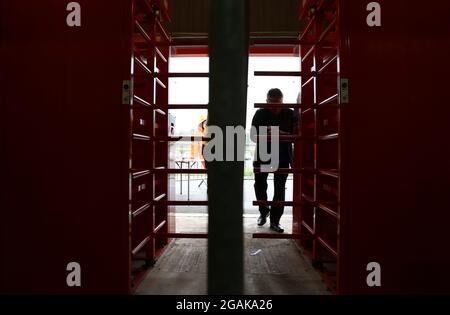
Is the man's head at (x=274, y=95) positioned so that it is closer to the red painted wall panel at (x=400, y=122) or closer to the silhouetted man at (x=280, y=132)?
the silhouetted man at (x=280, y=132)

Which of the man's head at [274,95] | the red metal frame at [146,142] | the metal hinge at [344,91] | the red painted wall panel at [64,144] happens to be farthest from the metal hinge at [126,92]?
the man's head at [274,95]

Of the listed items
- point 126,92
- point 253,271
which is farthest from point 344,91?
point 253,271

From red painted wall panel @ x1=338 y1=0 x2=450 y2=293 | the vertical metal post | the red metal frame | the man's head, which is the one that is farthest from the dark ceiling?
the vertical metal post

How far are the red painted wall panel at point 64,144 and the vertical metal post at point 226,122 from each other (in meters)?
1.24

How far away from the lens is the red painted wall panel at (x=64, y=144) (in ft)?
6.21

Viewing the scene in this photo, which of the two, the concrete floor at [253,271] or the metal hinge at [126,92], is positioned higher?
the metal hinge at [126,92]

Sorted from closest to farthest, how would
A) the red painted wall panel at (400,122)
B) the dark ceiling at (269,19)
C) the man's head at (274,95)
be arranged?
the red painted wall panel at (400,122) < the man's head at (274,95) < the dark ceiling at (269,19)

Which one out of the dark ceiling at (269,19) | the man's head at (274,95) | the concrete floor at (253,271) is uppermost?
the dark ceiling at (269,19)

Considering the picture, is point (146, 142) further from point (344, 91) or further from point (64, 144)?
point (344, 91)

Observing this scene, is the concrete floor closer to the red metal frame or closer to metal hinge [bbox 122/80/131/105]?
the red metal frame

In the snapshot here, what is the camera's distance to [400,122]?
1869 millimetres

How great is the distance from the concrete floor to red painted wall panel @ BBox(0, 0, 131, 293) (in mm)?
441

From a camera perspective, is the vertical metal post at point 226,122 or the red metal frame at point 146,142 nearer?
the vertical metal post at point 226,122

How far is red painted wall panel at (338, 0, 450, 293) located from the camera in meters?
1.87
